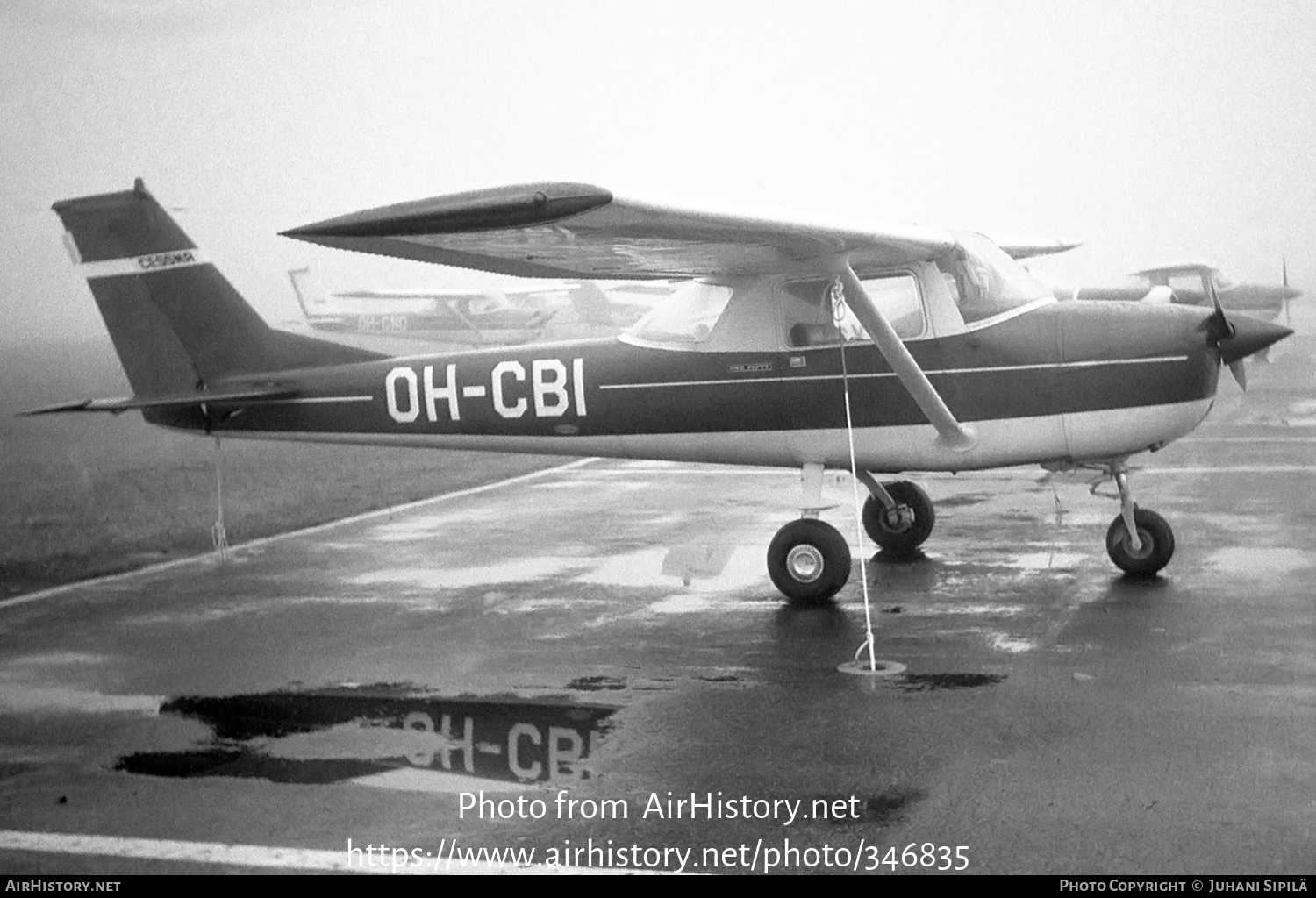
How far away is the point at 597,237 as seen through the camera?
6.89 m

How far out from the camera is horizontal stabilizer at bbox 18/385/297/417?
374 inches

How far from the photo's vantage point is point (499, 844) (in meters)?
4.45

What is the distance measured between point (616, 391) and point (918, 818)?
15.7ft

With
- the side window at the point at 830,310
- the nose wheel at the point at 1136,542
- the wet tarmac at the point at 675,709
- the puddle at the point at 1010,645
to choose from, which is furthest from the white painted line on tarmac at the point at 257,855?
the nose wheel at the point at 1136,542

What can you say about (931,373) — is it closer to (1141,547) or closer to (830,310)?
(830,310)

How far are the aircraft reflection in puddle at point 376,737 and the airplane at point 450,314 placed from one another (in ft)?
87.5

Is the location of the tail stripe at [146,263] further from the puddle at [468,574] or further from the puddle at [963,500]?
the puddle at [963,500]

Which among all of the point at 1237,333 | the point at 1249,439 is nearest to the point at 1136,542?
the point at 1237,333

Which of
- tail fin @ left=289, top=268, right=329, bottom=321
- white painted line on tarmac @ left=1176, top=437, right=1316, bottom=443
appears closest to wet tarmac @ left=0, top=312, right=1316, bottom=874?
white painted line on tarmac @ left=1176, top=437, right=1316, bottom=443

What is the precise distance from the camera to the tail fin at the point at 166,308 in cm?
969

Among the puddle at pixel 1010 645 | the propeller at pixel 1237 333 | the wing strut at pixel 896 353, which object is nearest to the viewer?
Result: the puddle at pixel 1010 645

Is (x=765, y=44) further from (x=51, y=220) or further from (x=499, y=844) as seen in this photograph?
(x=499, y=844)

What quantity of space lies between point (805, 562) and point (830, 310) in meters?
1.60

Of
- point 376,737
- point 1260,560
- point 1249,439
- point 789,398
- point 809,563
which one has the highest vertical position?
point 789,398
